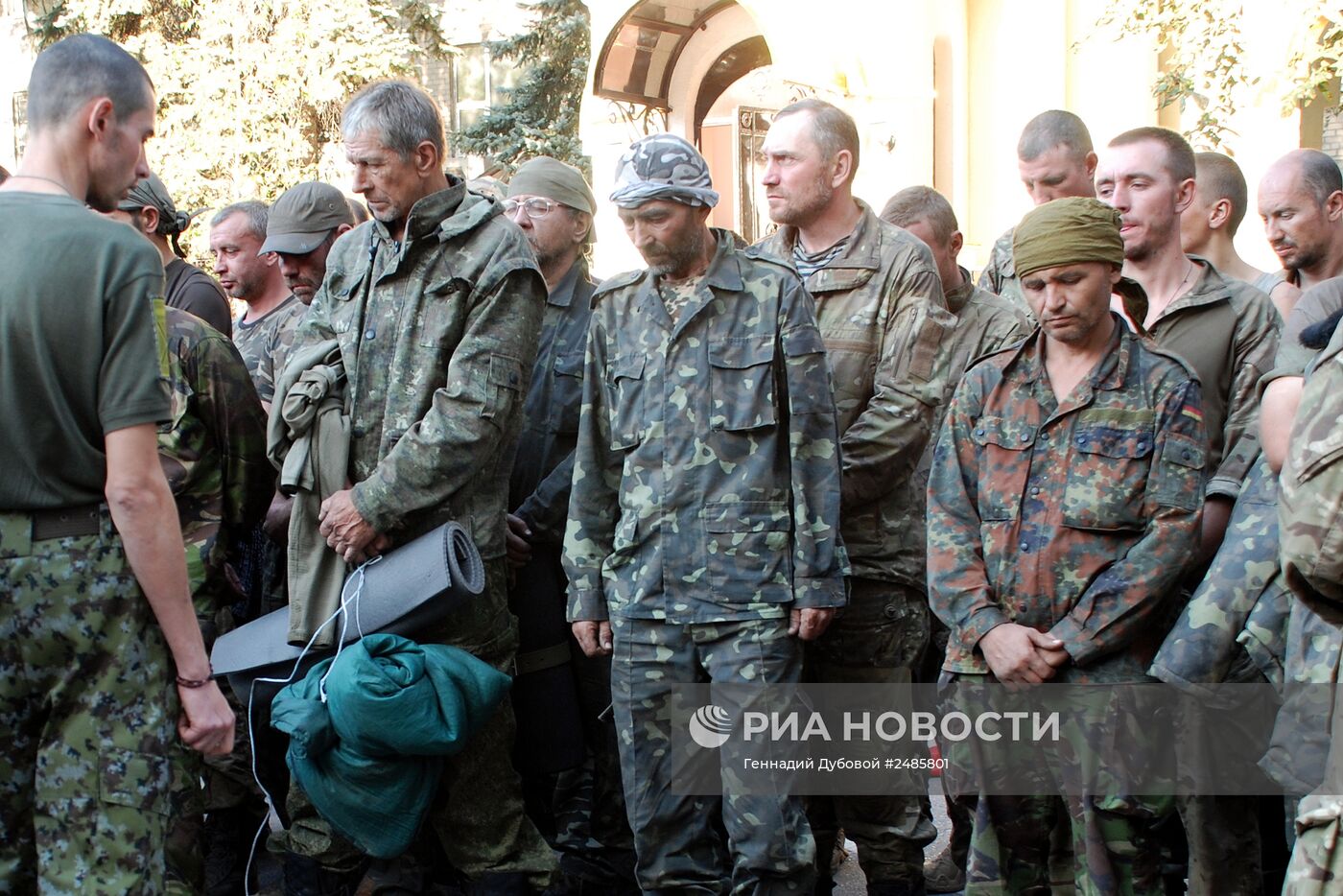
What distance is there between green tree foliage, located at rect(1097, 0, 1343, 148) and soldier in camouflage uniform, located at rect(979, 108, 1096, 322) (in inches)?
156

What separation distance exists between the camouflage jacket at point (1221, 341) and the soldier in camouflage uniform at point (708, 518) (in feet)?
3.80

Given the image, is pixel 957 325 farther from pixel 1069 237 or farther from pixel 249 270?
pixel 249 270

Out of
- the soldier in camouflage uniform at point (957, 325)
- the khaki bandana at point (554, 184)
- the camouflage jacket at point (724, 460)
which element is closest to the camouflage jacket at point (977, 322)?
the soldier in camouflage uniform at point (957, 325)

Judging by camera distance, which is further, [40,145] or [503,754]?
[503,754]

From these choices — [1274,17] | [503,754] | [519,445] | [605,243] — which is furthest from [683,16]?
[503,754]

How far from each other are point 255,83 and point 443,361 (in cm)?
1509

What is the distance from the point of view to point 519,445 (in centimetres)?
508

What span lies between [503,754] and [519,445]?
1.19 metres

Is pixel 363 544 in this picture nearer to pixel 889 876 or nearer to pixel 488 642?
pixel 488 642

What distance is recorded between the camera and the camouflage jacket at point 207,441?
4281 millimetres

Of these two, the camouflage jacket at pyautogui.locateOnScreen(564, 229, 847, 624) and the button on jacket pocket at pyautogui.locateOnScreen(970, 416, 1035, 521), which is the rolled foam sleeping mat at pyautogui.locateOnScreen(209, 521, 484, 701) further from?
the button on jacket pocket at pyautogui.locateOnScreen(970, 416, 1035, 521)

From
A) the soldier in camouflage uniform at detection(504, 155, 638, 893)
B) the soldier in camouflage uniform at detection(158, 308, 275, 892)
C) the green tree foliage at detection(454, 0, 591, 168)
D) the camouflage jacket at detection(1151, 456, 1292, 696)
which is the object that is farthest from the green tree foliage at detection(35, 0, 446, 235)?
the camouflage jacket at detection(1151, 456, 1292, 696)

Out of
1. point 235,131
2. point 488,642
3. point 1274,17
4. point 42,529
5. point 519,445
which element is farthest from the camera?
point 235,131

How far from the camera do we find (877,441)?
4480 mm
